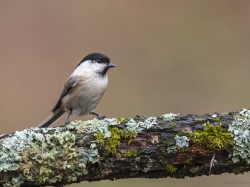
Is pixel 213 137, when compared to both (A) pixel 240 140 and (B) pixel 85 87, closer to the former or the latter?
(A) pixel 240 140

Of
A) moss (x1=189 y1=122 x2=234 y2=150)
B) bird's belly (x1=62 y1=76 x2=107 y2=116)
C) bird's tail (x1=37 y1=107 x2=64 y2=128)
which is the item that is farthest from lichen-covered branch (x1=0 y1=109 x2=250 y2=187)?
bird's tail (x1=37 y1=107 x2=64 y2=128)

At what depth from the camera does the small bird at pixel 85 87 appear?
2805 millimetres

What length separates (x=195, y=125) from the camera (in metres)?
1.70

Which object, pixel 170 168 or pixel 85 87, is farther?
pixel 85 87

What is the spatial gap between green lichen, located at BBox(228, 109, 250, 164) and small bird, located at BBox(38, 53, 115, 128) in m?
1.28

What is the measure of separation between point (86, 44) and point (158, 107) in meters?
0.89

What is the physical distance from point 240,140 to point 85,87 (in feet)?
4.56

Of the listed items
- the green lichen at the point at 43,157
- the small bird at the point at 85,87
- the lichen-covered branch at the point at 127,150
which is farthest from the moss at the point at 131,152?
the small bird at the point at 85,87

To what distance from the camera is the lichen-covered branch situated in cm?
159

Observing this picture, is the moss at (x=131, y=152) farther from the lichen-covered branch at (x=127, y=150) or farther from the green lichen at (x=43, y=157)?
the green lichen at (x=43, y=157)

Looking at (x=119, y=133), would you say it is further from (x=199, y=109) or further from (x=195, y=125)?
(x=199, y=109)

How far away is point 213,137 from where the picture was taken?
5.46 ft

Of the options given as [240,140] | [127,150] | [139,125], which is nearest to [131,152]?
[127,150]

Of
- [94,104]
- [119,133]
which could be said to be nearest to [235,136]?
[119,133]
